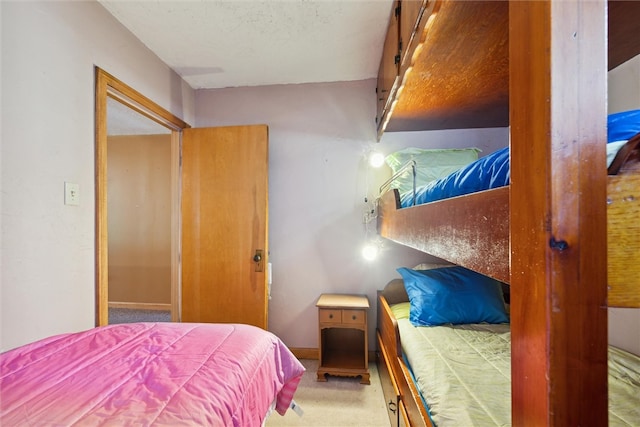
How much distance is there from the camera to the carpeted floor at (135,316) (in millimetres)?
3269

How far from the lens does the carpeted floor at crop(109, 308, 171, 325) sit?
327cm

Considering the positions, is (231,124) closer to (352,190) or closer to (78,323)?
(352,190)

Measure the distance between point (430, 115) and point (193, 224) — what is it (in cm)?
216

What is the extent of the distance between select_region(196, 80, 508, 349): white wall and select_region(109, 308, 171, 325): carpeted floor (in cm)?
188

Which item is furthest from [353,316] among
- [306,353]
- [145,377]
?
[145,377]

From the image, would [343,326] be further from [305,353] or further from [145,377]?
[145,377]

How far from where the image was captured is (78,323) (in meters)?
1.44

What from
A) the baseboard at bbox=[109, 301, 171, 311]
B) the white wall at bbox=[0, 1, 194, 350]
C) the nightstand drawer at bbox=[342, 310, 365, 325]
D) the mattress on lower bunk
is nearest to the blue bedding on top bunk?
the mattress on lower bunk

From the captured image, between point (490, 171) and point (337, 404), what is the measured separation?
5.95ft

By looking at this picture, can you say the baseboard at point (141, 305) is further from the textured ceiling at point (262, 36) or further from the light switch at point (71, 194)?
the textured ceiling at point (262, 36)

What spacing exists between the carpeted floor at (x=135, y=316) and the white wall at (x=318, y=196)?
1.88m

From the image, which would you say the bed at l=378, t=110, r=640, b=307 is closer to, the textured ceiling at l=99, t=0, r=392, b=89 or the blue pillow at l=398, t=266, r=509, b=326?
the blue pillow at l=398, t=266, r=509, b=326

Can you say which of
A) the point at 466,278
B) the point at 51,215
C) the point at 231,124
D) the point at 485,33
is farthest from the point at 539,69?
the point at 231,124

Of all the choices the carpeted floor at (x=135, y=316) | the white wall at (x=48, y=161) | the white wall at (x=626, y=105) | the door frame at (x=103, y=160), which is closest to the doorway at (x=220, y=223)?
the door frame at (x=103, y=160)
